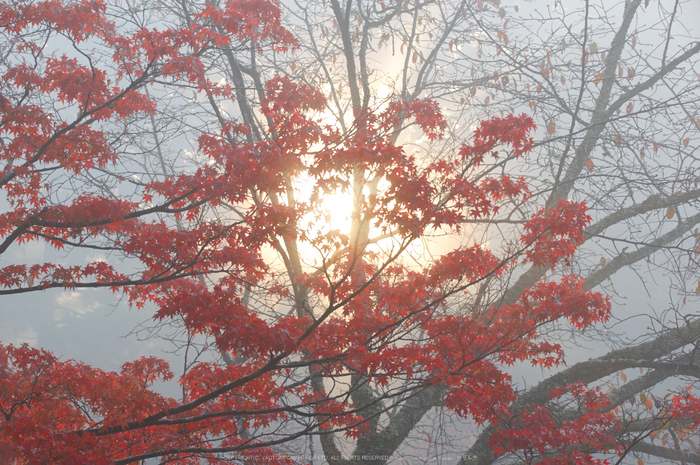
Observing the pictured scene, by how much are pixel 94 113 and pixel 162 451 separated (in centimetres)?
347

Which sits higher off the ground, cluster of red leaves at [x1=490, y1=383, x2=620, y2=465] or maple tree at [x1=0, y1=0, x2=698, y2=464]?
maple tree at [x1=0, y1=0, x2=698, y2=464]

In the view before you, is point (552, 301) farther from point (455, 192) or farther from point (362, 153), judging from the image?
point (362, 153)

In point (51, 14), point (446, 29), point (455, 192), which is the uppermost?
point (446, 29)

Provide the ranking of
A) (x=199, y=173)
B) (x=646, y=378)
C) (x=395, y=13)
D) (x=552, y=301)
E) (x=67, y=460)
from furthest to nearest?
(x=395, y=13) < (x=646, y=378) < (x=552, y=301) < (x=199, y=173) < (x=67, y=460)

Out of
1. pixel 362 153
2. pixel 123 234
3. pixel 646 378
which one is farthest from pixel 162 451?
pixel 646 378

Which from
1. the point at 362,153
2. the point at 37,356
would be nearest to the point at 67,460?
the point at 37,356

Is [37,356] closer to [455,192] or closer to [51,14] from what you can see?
[51,14]

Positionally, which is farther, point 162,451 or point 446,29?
point 446,29

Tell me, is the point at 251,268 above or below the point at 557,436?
above

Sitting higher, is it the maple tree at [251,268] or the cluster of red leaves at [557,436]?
the maple tree at [251,268]

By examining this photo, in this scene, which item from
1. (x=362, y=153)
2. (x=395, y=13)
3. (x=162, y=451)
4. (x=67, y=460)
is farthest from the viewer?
(x=395, y=13)

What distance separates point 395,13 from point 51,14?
17.4 ft

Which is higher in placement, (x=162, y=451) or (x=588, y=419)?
(x=162, y=451)

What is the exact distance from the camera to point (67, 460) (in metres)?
2.96
